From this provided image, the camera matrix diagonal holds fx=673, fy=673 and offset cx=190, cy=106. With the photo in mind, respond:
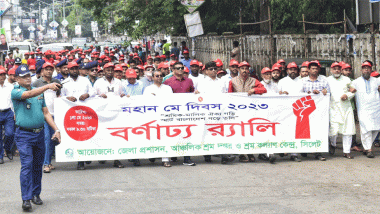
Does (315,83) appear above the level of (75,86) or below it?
below

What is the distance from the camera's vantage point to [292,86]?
12.0 metres

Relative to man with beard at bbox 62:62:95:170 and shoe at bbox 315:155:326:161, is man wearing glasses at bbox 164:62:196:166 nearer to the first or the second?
man with beard at bbox 62:62:95:170

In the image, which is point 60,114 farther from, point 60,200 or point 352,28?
point 352,28

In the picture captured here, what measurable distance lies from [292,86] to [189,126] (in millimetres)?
1999

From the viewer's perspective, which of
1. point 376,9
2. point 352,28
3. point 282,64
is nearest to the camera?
point 282,64

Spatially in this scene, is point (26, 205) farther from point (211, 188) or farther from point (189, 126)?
point (189, 126)

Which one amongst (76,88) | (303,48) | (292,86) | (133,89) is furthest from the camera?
(303,48)

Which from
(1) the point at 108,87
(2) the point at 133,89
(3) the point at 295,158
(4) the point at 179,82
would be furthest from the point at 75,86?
(3) the point at 295,158

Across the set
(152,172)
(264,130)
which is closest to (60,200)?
(152,172)

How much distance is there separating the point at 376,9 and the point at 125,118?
687 cm

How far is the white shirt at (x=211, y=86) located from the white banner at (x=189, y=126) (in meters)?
0.75

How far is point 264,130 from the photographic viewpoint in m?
11.7

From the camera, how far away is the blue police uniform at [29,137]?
8352 millimetres

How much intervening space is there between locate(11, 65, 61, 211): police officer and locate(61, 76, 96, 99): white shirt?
299 centimetres
